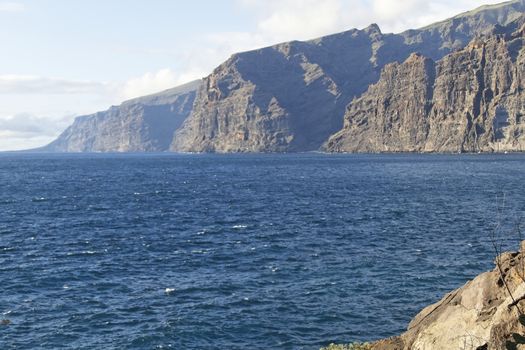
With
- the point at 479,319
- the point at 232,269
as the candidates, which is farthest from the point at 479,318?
the point at 232,269

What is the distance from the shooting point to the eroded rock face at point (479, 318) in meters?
15.7

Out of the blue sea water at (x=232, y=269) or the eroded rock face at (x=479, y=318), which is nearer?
the eroded rock face at (x=479, y=318)

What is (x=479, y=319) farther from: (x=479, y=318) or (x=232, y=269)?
(x=232, y=269)

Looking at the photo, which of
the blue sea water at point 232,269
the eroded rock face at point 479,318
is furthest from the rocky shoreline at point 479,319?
the blue sea water at point 232,269

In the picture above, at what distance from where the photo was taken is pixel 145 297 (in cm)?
3669

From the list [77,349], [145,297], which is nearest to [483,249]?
[145,297]

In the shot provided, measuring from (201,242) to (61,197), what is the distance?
57.4 m

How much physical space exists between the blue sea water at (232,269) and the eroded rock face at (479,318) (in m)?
2.10

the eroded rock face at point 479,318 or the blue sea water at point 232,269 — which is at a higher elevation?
the eroded rock face at point 479,318

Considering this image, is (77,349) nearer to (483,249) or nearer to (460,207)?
(483,249)

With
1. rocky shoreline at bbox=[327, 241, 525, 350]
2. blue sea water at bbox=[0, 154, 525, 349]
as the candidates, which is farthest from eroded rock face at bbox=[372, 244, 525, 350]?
blue sea water at bbox=[0, 154, 525, 349]

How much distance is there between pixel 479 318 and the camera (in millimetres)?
18594

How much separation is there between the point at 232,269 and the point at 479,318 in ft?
90.4

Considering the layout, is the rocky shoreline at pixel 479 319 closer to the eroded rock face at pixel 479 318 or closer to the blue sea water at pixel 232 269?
the eroded rock face at pixel 479 318
